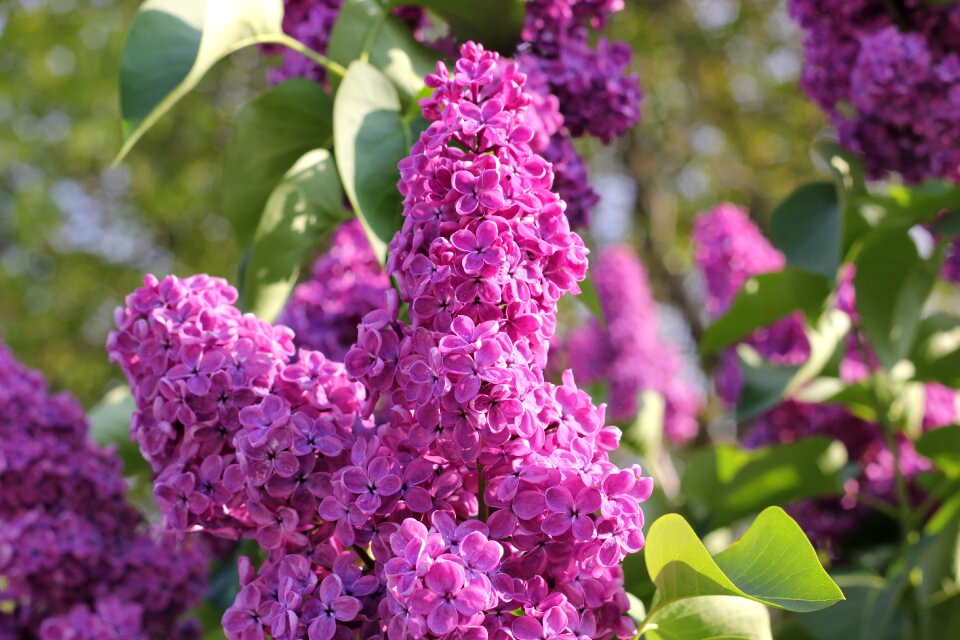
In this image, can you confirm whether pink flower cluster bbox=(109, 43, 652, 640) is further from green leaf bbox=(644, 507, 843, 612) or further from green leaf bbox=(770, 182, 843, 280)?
green leaf bbox=(770, 182, 843, 280)

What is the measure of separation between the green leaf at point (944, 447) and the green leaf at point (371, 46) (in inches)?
36.5

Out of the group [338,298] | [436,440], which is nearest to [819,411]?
[338,298]

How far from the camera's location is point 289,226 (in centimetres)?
106

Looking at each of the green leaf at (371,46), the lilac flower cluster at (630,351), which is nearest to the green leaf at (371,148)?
the green leaf at (371,46)

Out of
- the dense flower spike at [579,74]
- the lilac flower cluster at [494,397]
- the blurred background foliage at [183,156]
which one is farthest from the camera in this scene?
the blurred background foliage at [183,156]

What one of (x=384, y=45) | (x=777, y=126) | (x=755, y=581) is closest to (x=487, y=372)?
(x=755, y=581)

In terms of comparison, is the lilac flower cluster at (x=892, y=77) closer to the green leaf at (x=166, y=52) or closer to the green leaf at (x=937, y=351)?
the green leaf at (x=937, y=351)

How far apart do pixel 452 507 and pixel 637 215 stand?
4621mm

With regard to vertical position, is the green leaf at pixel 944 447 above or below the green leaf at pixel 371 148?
below

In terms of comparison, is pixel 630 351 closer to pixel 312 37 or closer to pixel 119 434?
pixel 119 434

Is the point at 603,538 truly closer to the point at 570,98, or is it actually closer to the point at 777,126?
the point at 570,98

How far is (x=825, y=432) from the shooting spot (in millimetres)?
1861

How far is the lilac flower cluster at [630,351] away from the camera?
3277 millimetres

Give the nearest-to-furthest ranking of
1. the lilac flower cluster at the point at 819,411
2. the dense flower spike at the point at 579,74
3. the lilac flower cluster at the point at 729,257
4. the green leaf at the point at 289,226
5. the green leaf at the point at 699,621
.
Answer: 1. the green leaf at the point at 699,621
2. the green leaf at the point at 289,226
3. the dense flower spike at the point at 579,74
4. the lilac flower cluster at the point at 819,411
5. the lilac flower cluster at the point at 729,257
